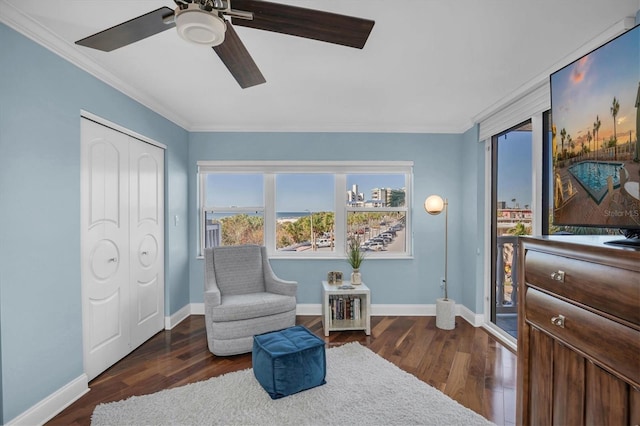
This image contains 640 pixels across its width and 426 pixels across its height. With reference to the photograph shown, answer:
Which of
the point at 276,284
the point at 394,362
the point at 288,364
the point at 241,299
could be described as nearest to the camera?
the point at 288,364

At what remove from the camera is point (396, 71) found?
2471 mm

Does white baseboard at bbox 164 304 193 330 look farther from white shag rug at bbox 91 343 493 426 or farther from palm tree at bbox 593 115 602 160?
palm tree at bbox 593 115 602 160

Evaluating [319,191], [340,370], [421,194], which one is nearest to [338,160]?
[319,191]

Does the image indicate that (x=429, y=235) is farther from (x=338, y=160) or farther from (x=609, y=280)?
(x=609, y=280)

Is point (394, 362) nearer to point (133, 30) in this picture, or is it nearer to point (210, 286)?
point (210, 286)

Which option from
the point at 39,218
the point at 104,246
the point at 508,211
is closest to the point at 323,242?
the point at 508,211

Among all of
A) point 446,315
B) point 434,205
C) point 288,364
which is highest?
point 434,205

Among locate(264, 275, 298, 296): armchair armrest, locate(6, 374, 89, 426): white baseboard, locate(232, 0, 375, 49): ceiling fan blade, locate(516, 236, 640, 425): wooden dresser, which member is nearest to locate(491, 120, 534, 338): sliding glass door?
locate(516, 236, 640, 425): wooden dresser

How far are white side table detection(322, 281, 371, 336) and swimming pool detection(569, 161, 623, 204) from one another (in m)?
2.36

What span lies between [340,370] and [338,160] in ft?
8.00

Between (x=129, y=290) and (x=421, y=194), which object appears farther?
(x=421, y=194)

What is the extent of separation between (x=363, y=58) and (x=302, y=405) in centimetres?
248

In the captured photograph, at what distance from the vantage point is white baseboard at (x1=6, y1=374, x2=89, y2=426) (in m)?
1.86

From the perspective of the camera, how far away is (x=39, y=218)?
1.96m
